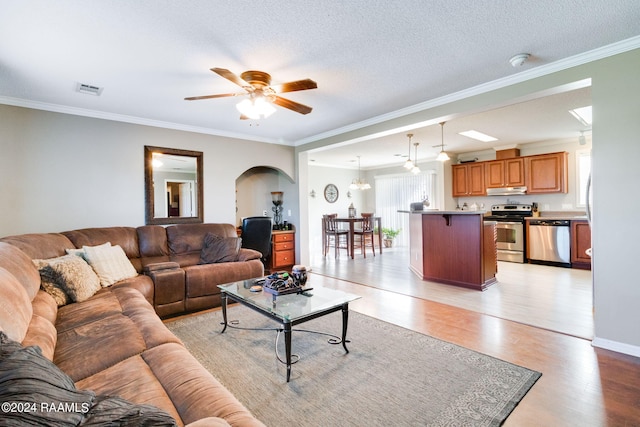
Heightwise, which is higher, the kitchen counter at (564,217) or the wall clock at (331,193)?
the wall clock at (331,193)

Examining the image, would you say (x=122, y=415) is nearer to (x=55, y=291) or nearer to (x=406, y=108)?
(x=55, y=291)

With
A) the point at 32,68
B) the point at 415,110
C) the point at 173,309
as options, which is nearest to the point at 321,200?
the point at 415,110

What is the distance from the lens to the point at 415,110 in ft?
12.4

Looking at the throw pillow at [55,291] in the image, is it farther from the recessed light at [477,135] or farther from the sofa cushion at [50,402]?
the recessed light at [477,135]

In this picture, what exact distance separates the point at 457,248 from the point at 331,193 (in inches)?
189

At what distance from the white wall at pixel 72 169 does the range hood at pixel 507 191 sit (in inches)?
234

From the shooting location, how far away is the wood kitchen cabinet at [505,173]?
618 centimetres

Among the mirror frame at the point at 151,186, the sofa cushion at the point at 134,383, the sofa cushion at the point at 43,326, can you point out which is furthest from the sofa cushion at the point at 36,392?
the mirror frame at the point at 151,186

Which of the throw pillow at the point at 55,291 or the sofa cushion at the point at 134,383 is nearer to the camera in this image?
the sofa cushion at the point at 134,383

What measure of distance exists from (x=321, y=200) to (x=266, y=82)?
5.80 m

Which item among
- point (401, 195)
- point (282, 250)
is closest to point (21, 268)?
point (282, 250)

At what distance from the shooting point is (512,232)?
6074 mm

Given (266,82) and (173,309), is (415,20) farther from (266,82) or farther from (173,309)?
(173,309)

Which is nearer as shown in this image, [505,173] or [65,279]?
[65,279]
